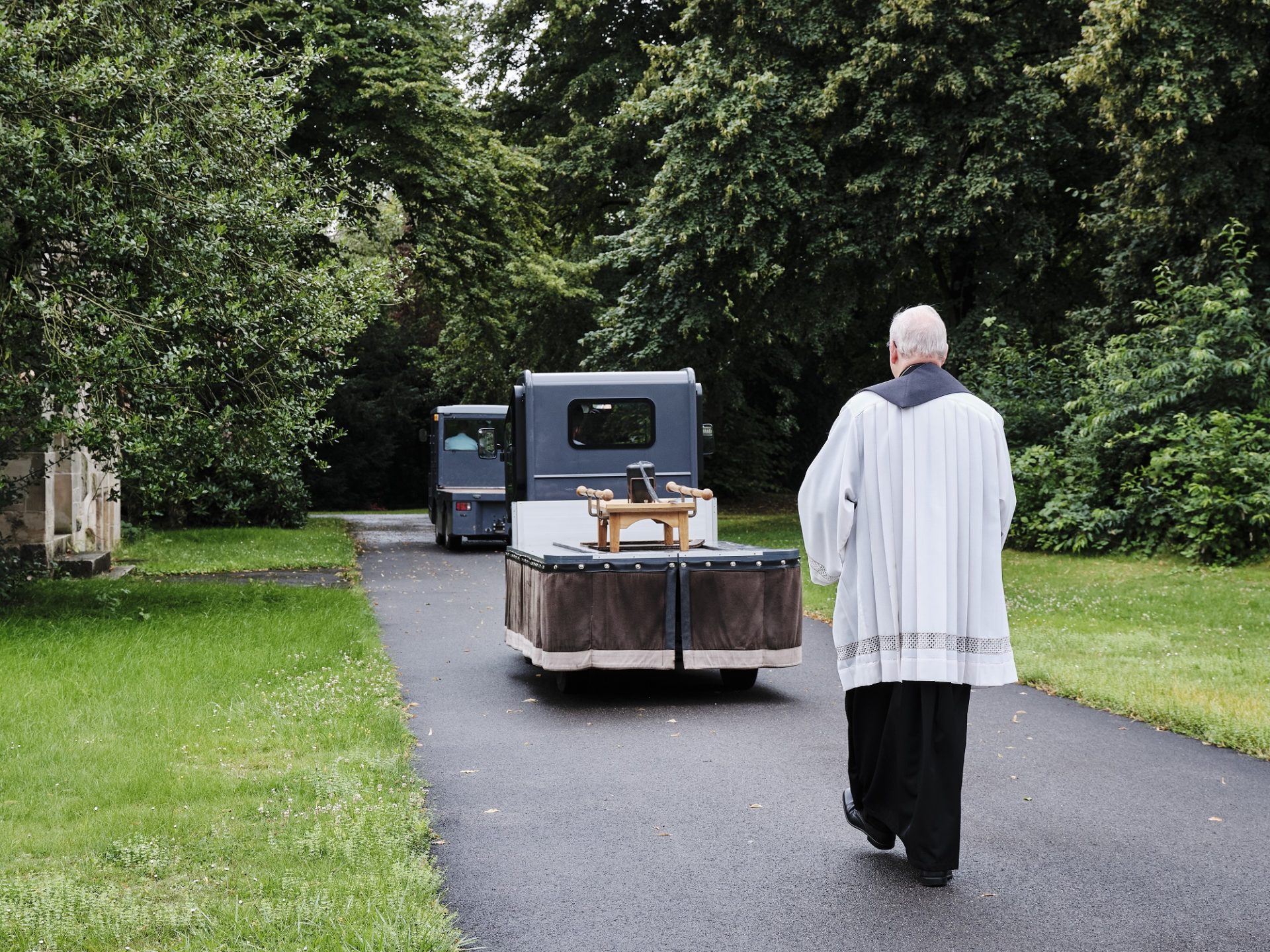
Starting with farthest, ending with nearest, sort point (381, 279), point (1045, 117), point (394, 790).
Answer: point (1045, 117) → point (381, 279) → point (394, 790)

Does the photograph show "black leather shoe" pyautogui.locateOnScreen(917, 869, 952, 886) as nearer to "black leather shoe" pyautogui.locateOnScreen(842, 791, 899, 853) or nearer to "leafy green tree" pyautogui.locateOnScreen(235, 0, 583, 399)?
"black leather shoe" pyautogui.locateOnScreen(842, 791, 899, 853)

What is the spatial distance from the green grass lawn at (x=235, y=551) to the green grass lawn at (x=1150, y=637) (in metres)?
8.02

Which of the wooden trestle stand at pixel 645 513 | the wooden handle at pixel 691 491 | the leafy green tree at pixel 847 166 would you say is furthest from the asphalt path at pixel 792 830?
the leafy green tree at pixel 847 166

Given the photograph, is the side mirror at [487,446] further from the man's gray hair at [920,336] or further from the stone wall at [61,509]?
the man's gray hair at [920,336]

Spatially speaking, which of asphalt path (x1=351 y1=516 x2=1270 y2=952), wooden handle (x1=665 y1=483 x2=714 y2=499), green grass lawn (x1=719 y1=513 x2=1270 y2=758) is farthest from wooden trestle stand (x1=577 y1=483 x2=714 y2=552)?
green grass lawn (x1=719 y1=513 x2=1270 y2=758)

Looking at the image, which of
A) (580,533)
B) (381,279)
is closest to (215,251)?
(381,279)

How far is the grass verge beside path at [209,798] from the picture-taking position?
4434 mm

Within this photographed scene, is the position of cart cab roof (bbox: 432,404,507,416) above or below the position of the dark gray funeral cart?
above

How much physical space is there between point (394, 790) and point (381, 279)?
8890mm

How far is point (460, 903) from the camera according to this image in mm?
4812

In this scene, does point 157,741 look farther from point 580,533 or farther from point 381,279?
point 381,279

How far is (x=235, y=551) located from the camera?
22500 mm

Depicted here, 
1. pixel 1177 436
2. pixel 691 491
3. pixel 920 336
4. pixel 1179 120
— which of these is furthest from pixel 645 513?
pixel 1179 120

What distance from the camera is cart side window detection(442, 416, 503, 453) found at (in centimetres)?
2600
